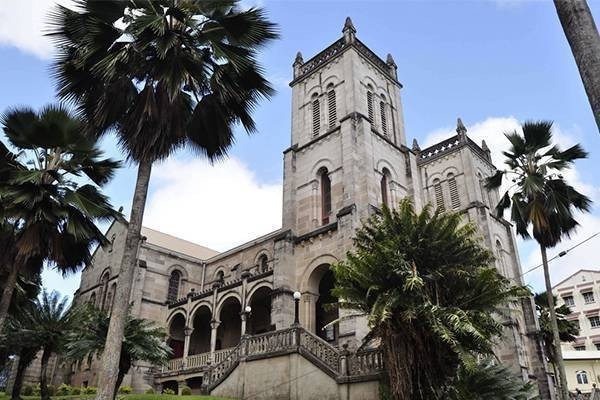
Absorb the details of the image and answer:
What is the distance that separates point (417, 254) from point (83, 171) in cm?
1008

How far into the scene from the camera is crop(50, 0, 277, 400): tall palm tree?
1100 cm

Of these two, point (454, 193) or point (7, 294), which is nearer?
point (7, 294)

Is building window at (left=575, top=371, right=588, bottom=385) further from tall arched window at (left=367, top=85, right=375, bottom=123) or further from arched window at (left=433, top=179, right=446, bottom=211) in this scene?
tall arched window at (left=367, top=85, right=375, bottom=123)

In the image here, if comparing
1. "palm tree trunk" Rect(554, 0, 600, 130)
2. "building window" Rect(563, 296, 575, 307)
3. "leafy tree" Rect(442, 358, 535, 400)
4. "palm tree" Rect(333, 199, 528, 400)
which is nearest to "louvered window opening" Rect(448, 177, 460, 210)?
"palm tree" Rect(333, 199, 528, 400)

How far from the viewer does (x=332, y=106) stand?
1181 inches

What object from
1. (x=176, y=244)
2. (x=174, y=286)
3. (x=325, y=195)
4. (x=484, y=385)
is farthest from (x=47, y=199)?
(x=176, y=244)

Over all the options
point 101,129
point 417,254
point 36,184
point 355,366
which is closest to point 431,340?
point 417,254

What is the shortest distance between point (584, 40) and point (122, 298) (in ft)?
29.7

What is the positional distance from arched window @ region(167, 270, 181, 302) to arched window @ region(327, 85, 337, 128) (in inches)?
686

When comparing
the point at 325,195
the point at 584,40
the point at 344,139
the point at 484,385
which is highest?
the point at 344,139

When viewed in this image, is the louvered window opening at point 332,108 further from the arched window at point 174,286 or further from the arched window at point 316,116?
the arched window at point 174,286

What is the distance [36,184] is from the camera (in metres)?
12.7

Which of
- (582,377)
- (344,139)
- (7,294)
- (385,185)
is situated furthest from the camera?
(582,377)

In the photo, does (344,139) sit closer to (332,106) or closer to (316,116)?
(332,106)
